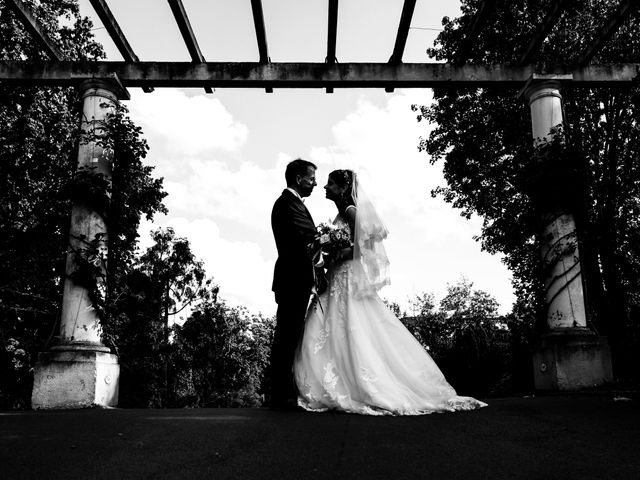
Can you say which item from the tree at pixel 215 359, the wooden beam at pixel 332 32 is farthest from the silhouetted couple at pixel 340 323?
the tree at pixel 215 359

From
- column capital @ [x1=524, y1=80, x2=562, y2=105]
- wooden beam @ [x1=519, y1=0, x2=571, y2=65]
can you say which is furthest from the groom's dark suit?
column capital @ [x1=524, y1=80, x2=562, y2=105]

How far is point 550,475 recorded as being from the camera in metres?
2.97

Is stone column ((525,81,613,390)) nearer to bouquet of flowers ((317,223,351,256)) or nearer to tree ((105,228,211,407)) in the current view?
bouquet of flowers ((317,223,351,256))

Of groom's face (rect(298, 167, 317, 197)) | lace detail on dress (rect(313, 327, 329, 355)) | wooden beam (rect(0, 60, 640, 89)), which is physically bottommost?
lace detail on dress (rect(313, 327, 329, 355))

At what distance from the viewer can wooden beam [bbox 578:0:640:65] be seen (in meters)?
7.66

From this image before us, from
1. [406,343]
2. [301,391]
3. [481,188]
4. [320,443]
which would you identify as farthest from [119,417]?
[481,188]

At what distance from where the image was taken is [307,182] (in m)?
6.16

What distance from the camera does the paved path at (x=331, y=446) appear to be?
10.2ft

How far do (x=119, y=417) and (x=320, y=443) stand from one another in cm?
252

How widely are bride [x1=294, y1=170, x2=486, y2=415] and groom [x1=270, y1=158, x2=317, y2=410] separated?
0.54 feet

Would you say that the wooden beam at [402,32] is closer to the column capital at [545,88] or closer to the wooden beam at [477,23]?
the wooden beam at [477,23]

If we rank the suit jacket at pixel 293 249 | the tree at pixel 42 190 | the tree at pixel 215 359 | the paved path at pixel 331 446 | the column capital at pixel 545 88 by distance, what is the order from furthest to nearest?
the tree at pixel 215 359, the column capital at pixel 545 88, the tree at pixel 42 190, the suit jacket at pixel 293 249, the paved path at pixel 331 446

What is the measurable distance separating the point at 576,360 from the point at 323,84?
17.9 ft

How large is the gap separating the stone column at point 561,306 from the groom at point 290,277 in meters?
4.19
